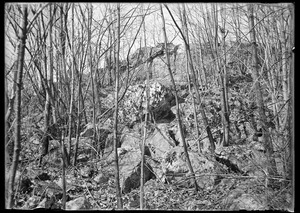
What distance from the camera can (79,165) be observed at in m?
5.43

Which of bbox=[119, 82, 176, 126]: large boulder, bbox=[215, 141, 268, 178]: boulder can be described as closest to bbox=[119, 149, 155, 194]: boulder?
bbox=[215, 141, 268, 178]: boulder

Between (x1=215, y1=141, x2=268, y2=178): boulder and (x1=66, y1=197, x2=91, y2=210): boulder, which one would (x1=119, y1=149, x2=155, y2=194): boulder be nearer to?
(x1=66, y1=197, x2=91, y2=210): boulder

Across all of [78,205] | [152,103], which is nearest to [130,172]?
[78,205]

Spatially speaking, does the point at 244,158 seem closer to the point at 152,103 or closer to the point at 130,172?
the point at 130,172

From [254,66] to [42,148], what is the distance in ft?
16.0

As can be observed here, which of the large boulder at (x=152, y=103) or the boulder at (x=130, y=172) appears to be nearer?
the boulder at (x=130, y=172)

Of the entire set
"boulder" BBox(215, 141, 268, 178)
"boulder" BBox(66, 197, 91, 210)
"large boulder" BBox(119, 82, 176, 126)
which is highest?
"large boulder" BBox(119, 82, 176, 126)

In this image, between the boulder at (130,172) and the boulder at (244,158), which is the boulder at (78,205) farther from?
the boulder at (244,158)

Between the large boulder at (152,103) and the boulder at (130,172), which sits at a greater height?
the large boulder at (152,103)

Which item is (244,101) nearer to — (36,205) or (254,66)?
(254,66)

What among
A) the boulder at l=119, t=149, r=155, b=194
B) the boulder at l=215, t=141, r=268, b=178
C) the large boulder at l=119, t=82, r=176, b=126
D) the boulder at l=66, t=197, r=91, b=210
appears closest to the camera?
the boulder at l=66, t=197, r=91, b=210

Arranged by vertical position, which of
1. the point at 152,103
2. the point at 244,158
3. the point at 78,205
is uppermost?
the point at 152,103

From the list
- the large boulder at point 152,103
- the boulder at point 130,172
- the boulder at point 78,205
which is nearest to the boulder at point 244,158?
the boulder at point 130,172

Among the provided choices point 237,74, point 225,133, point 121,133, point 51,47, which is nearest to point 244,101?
point 225,133
